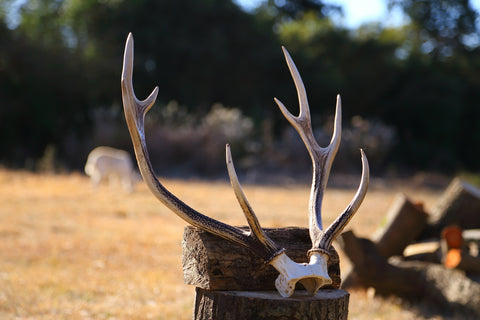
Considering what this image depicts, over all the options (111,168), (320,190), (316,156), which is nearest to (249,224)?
(320,190)

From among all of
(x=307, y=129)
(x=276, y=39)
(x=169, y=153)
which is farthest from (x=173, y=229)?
(x=276, y=39)

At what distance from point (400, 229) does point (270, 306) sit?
276 centimetres

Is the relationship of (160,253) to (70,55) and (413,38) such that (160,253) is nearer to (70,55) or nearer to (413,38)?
(70,55)

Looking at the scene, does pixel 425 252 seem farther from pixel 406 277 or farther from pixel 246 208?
pixel 246 208

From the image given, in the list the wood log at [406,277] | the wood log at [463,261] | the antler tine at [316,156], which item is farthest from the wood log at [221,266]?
the wood log at [463,261]

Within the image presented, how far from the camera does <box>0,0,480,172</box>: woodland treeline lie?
531 inches

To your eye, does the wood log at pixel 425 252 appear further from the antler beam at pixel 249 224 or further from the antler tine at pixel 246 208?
the antler tine at pixel 246 208

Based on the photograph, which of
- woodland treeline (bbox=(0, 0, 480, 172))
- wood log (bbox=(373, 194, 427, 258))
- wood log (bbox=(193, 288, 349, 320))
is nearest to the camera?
wood log (bbox=(193, 288, 349, 320))

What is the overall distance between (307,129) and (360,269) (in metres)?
1.88

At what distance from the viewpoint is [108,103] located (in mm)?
15234

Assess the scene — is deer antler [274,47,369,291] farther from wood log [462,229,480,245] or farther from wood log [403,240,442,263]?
wood log [462,229,480,245]

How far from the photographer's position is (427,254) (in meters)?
4.31

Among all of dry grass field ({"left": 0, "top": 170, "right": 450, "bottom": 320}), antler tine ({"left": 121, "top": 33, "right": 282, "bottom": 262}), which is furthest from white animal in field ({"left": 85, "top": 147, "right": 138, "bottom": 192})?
antler tine ({"left": 121, "top": 33, "right": 282, "bottom": 262})

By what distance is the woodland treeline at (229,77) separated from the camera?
531 inches
